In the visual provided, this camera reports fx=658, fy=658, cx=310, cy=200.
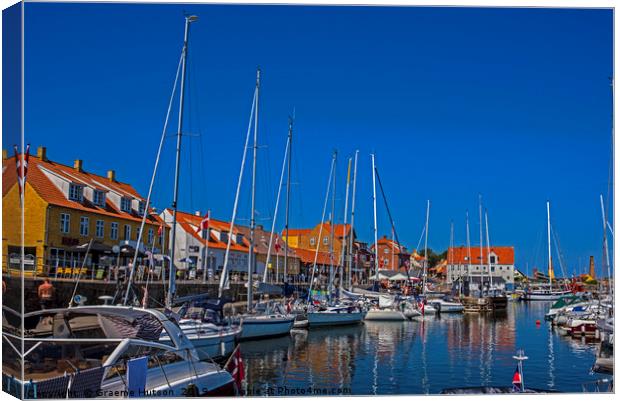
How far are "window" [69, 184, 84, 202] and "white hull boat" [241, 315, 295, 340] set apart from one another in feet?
40.0

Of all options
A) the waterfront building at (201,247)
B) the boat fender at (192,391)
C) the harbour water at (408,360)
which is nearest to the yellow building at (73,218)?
the waterfront building at (201,247)

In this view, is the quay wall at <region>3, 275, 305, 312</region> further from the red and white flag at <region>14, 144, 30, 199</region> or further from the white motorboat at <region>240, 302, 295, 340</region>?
the white motorboat at <region>240, 302, 295, 340</region>

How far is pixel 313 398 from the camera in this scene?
11805mm

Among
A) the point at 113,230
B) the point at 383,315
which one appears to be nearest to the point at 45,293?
the point at 113,230

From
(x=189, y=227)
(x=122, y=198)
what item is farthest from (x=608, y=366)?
(x=189, y=227)

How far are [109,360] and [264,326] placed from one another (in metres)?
16.0

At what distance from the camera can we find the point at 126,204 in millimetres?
38594

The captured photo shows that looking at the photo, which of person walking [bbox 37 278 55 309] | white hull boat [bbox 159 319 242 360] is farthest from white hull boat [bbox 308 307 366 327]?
person walking [bbox 37 278 55 309]

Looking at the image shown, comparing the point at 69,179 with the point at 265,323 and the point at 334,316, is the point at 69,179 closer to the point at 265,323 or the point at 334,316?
the point at 265,323

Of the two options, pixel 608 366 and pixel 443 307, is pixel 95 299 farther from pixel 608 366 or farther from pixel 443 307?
pixel 443 307

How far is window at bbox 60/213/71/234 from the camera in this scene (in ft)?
102

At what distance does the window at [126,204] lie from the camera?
3816 centimetres

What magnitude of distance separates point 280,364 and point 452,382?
5625 mm

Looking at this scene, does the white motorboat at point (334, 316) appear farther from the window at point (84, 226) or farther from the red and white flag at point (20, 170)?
the red and white flag at point (20, 170)
